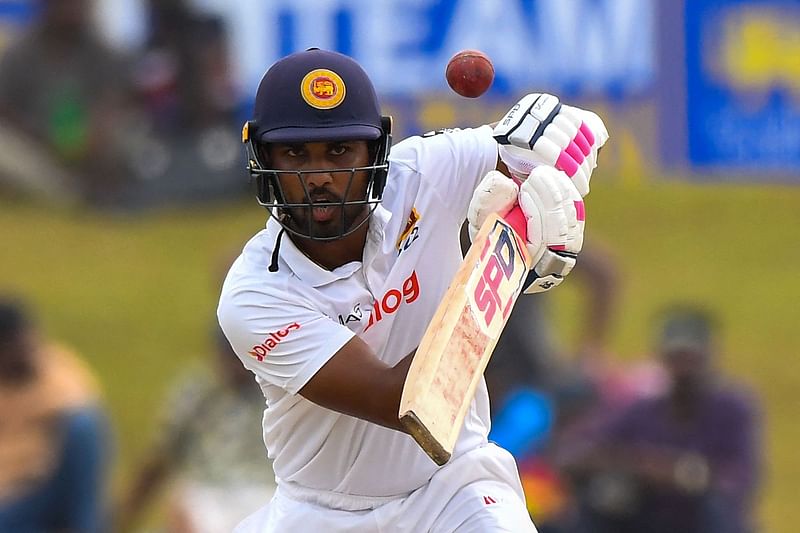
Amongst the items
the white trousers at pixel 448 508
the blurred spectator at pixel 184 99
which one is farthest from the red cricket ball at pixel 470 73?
the blurred spectator at pixel 184 99

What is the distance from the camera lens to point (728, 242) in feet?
31.5

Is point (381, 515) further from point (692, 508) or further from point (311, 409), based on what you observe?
point (692, 508)

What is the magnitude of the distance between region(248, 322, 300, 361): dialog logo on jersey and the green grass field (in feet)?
17.6

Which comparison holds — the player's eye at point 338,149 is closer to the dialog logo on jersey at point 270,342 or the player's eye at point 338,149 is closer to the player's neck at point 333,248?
the player's neck at point 333,248

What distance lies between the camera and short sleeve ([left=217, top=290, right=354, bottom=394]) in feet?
10.9

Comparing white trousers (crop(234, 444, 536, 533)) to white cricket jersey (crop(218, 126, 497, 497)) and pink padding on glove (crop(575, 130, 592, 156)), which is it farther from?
pink padding on glove (crop(575, 130, 592, 156))

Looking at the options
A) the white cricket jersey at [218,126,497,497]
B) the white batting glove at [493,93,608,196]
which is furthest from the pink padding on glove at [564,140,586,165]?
the white cricket jersey at [218,126,497,497]

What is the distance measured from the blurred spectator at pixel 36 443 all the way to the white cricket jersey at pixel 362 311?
325cm

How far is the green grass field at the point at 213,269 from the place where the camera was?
8977 mm

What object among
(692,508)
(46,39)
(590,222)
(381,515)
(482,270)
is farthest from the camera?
(590,222)

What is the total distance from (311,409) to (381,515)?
0.28 metres

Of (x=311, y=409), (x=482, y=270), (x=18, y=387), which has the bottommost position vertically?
(x=18, y=387)

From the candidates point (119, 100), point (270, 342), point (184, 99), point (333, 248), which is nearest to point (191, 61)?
point (184, 99)

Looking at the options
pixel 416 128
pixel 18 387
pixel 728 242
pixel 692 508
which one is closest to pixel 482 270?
pixel 692 508
